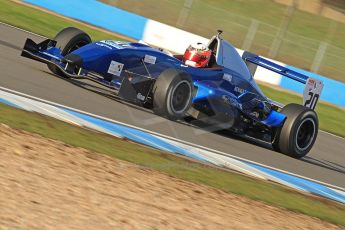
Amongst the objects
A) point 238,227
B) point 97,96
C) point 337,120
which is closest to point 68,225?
point 238,227

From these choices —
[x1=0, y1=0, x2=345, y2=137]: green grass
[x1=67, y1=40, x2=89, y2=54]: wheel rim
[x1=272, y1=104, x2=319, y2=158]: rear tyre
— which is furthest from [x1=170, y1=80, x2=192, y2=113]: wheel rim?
[x1=0, y1=0, x2=345, y2=137]: green grass

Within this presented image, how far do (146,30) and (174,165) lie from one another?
45.7 feet

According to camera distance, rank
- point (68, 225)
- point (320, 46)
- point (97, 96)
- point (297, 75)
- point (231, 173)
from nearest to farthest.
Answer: point (68, 225) < point (231, 173) < point (97, 96) < point (297, 75) < point (320, 46)

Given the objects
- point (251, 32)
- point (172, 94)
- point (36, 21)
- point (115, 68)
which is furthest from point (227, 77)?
point (251, 32)

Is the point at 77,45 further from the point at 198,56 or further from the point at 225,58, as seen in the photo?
the point at 225,58

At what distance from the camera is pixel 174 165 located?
7473 millimetres

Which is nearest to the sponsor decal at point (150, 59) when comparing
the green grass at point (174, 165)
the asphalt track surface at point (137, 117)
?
the asphalt track surface at point (137, 117)

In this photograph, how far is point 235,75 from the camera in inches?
428

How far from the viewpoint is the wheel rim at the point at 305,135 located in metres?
10.7

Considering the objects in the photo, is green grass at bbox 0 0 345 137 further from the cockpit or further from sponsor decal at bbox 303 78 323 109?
the cockpit

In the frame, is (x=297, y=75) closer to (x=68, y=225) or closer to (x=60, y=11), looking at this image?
(x=68, y=225)

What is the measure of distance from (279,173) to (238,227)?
333 centimetres

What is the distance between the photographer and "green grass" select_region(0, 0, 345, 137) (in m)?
17.5

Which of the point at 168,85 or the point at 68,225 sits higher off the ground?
the point at 168,85
